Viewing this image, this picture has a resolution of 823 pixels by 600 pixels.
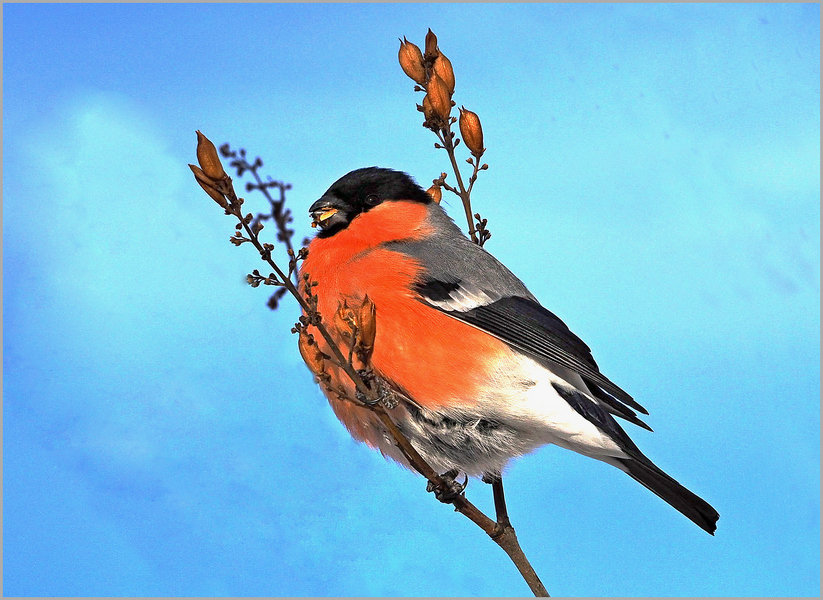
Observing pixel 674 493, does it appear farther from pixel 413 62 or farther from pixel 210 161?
pixel 210 161

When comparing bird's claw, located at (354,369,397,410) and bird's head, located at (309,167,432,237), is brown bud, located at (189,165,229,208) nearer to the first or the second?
bird's claw, located at (354,369,397,410)

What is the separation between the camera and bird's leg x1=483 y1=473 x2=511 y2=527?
280 centimetres

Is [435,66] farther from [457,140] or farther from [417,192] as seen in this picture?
[417,192]

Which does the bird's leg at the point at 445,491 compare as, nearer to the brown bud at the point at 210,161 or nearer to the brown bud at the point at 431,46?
the brown bud at the point at 210,161

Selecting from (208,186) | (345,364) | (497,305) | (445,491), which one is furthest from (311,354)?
(497,305)

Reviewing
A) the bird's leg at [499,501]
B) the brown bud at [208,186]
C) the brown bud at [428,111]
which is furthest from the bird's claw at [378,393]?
the brown bud at [428,111]

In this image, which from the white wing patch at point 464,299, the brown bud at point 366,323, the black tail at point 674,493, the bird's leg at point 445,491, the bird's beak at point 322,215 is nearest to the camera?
the brown bud at point 366,323

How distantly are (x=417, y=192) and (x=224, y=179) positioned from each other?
152 cm

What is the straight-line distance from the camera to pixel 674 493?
2.96 m

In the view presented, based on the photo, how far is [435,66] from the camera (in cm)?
287

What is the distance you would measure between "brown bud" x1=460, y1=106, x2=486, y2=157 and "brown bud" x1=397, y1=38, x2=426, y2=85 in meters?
0.19

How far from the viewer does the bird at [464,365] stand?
289cm

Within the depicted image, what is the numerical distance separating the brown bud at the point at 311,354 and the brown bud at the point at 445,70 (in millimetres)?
1029

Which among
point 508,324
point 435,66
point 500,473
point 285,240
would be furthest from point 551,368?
point 285,240
